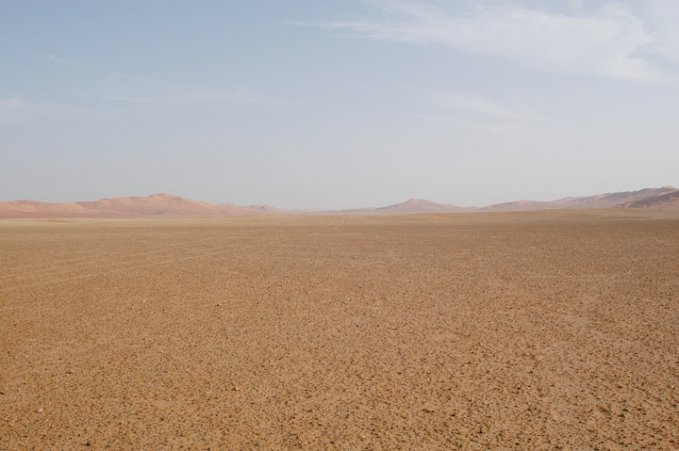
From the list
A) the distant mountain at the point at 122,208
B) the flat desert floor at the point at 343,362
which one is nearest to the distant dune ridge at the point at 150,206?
the distant mountain at the point at 122,208

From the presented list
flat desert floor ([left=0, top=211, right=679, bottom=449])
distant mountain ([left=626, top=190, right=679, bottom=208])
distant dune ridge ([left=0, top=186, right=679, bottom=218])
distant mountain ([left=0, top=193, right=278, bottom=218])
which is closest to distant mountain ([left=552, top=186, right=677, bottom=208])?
distant dune ridge ([left=0, top=186, right=679, bottom=218])

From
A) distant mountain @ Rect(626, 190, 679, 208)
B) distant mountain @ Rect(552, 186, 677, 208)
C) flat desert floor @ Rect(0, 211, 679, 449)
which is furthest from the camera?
distant mountain @ Rect(552, 186, 677, 208)

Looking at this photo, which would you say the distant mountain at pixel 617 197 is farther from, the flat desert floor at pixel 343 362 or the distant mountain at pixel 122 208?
the flat desert floor at pixel 343 362

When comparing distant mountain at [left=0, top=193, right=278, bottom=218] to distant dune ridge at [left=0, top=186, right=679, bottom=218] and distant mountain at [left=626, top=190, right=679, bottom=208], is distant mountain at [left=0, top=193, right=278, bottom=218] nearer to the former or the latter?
distant dune ridge at [left=0, top=186, right=679, bottom=218]

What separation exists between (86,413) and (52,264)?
1172 centimetres

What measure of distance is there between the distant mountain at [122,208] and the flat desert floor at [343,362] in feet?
366

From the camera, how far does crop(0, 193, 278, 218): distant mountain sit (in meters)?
114

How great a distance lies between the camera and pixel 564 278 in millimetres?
10664

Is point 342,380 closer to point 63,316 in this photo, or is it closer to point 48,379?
point 48,379

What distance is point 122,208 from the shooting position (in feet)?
453

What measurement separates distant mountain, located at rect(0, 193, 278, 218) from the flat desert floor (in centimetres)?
11148

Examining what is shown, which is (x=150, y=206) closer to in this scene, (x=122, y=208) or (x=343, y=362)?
(x=122, y=208)

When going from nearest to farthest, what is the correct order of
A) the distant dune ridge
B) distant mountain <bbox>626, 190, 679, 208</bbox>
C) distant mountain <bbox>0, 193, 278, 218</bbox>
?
distant mountain <bbox>626, 190, 679, 208</bbox>, the distant dune ridge, distant mountain <bbox>0, 193, 278, 218</bbox>

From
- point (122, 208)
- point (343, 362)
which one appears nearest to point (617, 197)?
point (122, 208)
